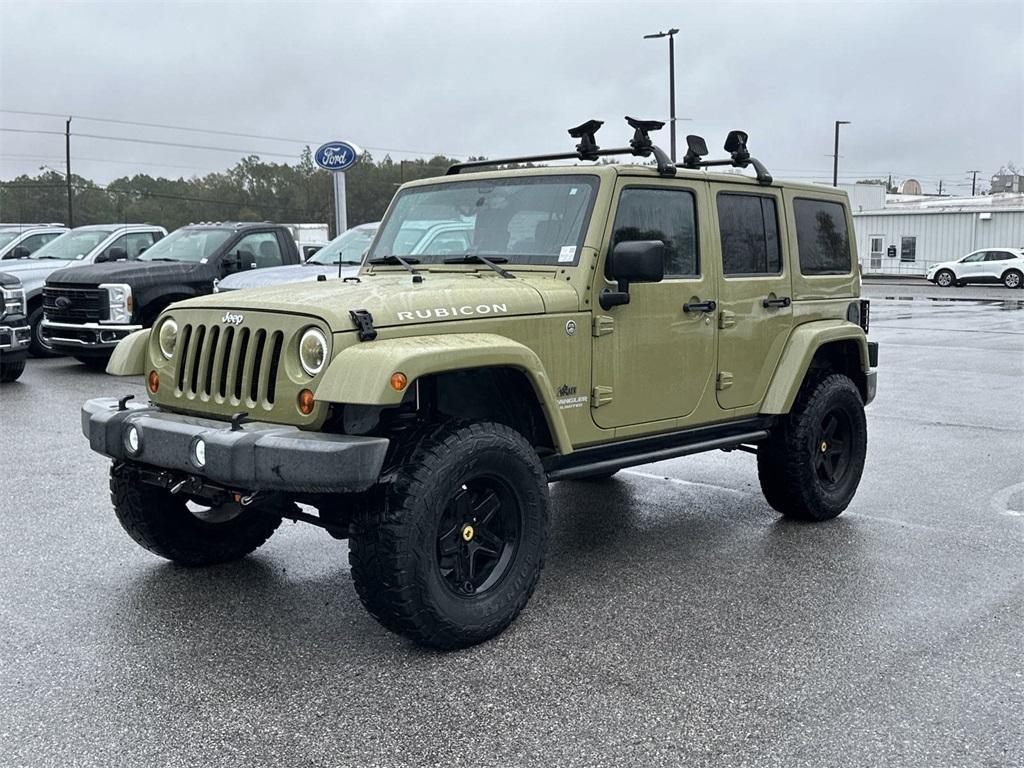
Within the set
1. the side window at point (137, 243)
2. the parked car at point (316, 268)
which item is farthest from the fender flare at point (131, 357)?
the side window at point (137, 243)

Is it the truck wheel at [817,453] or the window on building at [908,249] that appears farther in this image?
the window on building at [908,249]

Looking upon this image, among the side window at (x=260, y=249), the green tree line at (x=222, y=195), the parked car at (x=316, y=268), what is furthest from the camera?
the green tree line at (x=222, y=195)

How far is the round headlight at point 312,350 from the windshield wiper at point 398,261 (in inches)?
49.0

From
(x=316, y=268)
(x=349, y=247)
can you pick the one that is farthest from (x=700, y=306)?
(x=316, y=268)

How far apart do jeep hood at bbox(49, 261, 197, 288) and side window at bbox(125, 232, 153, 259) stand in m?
2.24

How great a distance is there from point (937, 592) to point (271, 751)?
3.23 metres

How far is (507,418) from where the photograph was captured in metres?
4.80

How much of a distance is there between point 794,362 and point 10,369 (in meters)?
9.55

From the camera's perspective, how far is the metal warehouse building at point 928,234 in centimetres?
4491

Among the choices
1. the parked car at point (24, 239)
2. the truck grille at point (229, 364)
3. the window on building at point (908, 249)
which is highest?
the window on building at point (908, 249)

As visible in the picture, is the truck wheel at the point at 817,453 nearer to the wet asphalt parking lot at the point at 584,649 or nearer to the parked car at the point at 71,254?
the wet asphalt parking lot at the point at 584,649

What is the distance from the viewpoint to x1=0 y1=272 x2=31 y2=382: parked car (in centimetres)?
1154

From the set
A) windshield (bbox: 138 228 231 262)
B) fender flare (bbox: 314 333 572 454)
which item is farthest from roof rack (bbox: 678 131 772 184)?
windshield (bbox: 138 228 231 262)

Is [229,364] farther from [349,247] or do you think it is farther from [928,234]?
[928,234]
